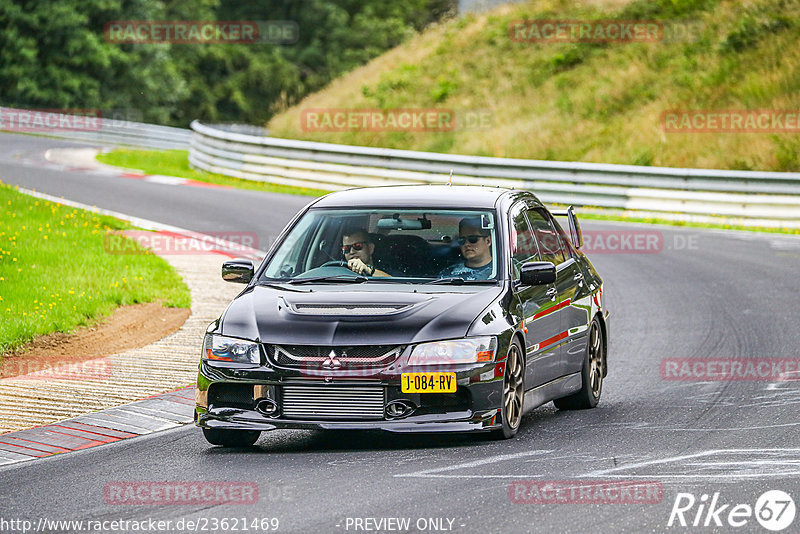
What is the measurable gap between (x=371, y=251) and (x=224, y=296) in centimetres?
637

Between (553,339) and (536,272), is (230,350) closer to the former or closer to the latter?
(536,272)

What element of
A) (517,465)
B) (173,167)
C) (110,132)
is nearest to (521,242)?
(517,465)

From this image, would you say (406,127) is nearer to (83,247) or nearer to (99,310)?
(83,247)

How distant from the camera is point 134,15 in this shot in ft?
187

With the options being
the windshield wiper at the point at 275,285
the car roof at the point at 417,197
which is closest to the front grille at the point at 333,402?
the windshield wiper at the point at 275,285

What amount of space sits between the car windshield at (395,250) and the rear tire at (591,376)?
1.46m

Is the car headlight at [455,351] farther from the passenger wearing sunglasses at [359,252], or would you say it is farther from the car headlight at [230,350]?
the passenger wearing sunglasses at [359,252]

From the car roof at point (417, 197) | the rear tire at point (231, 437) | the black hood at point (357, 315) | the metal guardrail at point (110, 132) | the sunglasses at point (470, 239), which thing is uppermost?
the metal guardrail at point (110, 132)

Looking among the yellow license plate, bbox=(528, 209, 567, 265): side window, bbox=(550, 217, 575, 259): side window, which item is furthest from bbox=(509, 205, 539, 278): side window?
the yellow license plate

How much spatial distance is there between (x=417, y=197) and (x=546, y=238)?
3.92 feet

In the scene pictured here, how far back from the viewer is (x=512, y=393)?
835 cm

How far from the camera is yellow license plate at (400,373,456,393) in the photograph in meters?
7.80

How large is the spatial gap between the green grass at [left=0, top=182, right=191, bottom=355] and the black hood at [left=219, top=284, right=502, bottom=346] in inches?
169

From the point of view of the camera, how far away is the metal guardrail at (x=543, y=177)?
81.8 ft
